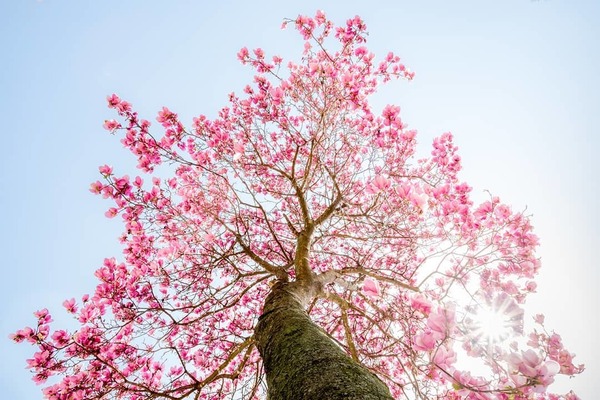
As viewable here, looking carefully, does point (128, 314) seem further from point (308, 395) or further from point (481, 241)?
point (481, 241)

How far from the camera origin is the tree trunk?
42.3 inches

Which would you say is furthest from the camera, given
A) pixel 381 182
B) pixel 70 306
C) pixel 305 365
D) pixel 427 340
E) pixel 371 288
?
pixel 70 306

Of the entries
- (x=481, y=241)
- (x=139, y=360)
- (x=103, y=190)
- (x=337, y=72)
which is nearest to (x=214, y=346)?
(x=139, y=360)

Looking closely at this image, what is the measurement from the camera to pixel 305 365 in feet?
4.27

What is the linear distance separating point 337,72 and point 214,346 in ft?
16.7

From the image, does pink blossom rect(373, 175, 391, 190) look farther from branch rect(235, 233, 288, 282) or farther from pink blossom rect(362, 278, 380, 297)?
branch rect(235, 233, 288, 282)

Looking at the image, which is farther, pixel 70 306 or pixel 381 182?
pixel 70 306

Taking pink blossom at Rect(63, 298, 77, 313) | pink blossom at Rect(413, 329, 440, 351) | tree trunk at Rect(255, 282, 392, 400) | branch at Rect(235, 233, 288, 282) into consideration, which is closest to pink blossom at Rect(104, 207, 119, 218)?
pink blossom at Rect(63, 298, 77, 313)

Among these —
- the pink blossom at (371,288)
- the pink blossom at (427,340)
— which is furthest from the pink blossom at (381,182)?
the pink blossom at (427,340)

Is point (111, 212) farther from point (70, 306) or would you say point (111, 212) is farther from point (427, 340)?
point (427, 340)

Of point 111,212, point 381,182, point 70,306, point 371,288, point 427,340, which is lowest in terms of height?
point 427,340

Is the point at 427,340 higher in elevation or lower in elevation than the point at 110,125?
lower

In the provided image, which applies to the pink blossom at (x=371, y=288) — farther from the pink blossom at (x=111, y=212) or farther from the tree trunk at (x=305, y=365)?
the pink blossom at (x=111, y=212)

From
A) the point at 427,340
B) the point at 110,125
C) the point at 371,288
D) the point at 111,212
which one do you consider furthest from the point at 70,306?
the point at 427,340
